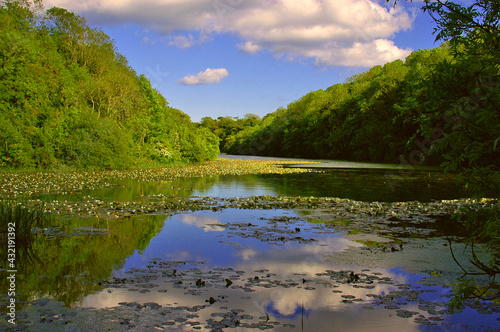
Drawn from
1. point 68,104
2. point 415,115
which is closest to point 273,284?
point 415,115

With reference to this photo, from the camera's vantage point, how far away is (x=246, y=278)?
655cm

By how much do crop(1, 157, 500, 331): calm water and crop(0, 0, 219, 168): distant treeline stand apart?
22361 millimetres

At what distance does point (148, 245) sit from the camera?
342 inches

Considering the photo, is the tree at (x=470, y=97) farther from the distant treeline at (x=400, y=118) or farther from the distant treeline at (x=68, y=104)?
the distant treeline at (x=68, y=104)

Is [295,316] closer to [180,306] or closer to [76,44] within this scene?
[180,306]

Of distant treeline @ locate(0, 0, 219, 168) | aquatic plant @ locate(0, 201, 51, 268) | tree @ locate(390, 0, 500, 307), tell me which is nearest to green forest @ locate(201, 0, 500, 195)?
tree @ locate(390, 0, 500, 307)

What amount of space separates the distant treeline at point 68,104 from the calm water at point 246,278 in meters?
22.4

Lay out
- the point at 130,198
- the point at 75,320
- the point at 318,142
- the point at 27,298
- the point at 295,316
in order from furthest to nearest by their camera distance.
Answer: the point at 318,142
the point at 130,198
the point at 27,298
the point at 295,316
the point at 75,320

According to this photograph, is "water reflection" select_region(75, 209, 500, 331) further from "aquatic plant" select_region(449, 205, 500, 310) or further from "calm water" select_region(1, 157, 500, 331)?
"aquatic plant" select_region(449, 205, 500, 310)

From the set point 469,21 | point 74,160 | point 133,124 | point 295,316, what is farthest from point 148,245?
point 133,124

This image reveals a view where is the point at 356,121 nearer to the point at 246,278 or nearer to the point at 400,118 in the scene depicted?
the point at 400,118

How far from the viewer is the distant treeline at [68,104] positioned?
29016mm

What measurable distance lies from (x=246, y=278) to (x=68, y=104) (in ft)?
104

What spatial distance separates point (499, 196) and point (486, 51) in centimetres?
201
